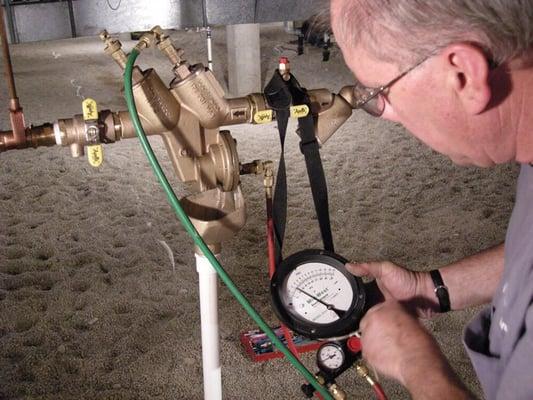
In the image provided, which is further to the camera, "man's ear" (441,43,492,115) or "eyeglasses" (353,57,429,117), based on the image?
"eyeglasses" (353,57,429,117)

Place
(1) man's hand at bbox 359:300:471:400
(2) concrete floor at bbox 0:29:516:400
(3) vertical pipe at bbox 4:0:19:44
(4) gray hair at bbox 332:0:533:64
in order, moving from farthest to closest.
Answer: (3) vertical pipe at bbox 4:0:19:44, (2) concrete floor at bbox 0:29:516:400, (1) man's hand at bbox 359:300:471:400, (4) gray hair at bbox 332:0:533:64

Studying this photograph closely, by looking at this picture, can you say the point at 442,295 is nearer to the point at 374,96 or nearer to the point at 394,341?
the point at 394,341

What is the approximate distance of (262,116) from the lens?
1.13m

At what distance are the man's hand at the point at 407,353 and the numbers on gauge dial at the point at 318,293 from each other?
4.2 inches

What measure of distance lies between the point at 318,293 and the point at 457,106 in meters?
0.57

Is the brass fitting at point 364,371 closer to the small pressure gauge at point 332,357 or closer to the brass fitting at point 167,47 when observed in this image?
the small pressure gauge at point 332,357

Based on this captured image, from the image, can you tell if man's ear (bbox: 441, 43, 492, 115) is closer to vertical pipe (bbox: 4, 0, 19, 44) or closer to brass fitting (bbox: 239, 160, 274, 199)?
brass fitting (bbox: 239, 160, 274, 199)

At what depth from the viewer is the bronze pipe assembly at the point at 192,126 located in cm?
104

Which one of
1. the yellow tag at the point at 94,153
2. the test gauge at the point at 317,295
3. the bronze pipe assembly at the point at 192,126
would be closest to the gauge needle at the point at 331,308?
the test gauge at the point at 317,295

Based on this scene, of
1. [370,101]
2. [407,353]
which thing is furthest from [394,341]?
[370,101]

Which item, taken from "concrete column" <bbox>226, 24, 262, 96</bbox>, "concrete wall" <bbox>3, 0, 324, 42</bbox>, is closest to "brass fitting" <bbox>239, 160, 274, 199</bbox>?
"concrete wall" <bbox>3, 0, 324, 42</bbox>

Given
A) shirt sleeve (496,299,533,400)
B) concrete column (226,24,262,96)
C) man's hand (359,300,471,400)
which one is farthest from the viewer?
concrete column (226,24,262,96)

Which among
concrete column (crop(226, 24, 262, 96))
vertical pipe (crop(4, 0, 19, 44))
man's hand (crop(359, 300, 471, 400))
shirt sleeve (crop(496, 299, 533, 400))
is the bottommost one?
concrete column (crop(226, 24, 262, 96))

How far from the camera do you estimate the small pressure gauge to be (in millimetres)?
1192
